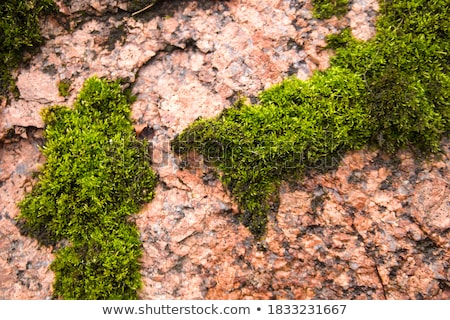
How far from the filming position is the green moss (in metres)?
3.11

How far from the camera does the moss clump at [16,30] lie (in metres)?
3.04

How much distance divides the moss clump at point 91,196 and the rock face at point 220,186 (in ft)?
0.38

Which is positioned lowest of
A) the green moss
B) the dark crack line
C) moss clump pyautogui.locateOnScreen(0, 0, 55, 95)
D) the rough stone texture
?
the dark crack line

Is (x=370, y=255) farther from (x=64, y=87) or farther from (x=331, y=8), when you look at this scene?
(x=64, y=87)

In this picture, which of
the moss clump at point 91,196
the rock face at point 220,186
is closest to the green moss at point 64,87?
the rock face at point 220,186

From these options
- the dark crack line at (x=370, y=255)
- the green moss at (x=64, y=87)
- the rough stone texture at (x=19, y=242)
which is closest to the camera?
the dark crack line at (x=370, y=255)

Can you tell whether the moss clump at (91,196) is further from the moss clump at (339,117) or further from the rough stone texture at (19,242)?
the moss clump at (339,117)

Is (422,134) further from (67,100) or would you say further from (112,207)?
(67,100)

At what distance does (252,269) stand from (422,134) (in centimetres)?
164

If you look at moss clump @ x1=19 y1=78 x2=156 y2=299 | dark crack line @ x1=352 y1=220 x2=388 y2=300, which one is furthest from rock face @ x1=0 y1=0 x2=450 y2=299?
moss clump @ x1=19 y1=78 x2=156 y2=299

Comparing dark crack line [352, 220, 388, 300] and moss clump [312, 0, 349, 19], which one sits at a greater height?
moss clump [312, 0, 349, 19]

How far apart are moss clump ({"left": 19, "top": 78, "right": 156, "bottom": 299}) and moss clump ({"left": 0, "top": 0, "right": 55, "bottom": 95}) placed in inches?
21.7

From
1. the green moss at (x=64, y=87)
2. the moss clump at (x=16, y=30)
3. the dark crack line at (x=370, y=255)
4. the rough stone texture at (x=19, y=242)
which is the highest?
the moss clump at (x=16, y=30)

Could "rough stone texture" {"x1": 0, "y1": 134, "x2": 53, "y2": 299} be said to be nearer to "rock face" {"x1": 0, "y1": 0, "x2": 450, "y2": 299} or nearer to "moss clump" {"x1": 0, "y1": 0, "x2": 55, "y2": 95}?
"rock face" {"x1": 0, "y1": 0, "x2": 450, "y2": 299}
